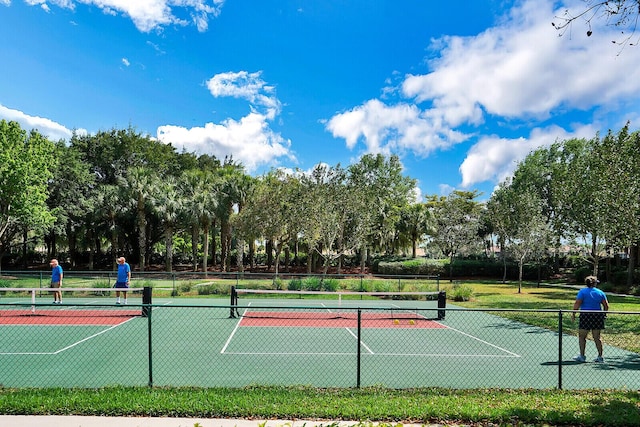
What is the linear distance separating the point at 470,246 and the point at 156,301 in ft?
128

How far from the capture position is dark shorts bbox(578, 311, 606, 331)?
9703 mm

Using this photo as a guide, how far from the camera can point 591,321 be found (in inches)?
384

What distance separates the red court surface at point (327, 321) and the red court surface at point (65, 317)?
4.27 meters

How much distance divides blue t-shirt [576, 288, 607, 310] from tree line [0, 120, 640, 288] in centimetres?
2052

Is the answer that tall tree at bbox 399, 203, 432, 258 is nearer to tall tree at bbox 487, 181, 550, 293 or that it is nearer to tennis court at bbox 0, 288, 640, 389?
tall tree at bbox 487, 181, 550, 293

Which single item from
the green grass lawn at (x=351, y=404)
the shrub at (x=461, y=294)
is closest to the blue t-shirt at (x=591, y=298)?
the green grass lawn at (x=351, y=404)

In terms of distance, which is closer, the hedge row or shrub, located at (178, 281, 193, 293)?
shrub, located at (178, 281, 193, 293)

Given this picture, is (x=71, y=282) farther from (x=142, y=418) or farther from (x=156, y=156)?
(x=156, y=156)

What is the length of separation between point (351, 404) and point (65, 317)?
458 inches

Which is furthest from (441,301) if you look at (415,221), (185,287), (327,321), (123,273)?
(415,221)

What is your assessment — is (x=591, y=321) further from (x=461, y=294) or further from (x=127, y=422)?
(x=461, y=294)

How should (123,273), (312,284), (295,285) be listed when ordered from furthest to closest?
1. (312,284)
2. (295,285)
3. (123,273)

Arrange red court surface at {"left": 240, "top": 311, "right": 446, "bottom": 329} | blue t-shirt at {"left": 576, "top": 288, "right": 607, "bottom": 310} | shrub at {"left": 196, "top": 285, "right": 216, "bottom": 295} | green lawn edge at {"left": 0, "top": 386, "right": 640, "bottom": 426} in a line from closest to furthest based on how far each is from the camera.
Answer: green lawn edge at {"left": 0, "top": 386, "right": 640, "bottom": 426}
blue t-shirt at {"left": 576, "top": 288, "right": 607, "bottom": 310}
red court surface at {"left": 240, "top": 311, "right": 446, "bottom": 329}
shrub at {"left": 196, "top": 285, "right": 216, "bottom": 295}

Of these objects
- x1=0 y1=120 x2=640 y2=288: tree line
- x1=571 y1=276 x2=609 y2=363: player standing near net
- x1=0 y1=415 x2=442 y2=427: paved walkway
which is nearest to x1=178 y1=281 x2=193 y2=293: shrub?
x1=0 y1=120 x2=640 y2=288: tree line
